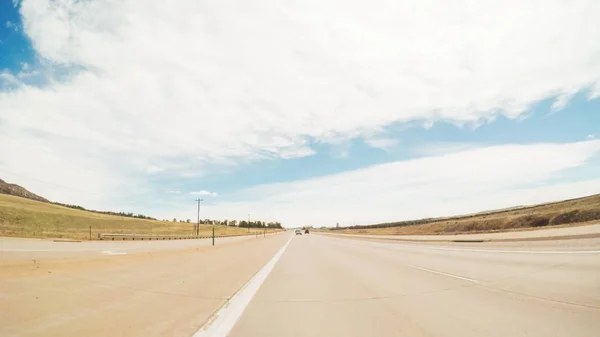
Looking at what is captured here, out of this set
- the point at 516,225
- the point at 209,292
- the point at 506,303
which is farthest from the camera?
the point at 516,225

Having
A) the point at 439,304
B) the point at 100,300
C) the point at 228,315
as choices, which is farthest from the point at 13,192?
the point at 439,304

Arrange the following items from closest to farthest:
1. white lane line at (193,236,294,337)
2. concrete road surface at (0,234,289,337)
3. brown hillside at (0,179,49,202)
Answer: concrete road surface at (0,234,289,337), white lane line at (193,236,294,337), brown hillside at (0,179,49,202)

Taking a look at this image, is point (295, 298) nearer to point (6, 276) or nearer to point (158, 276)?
point (158, 276)

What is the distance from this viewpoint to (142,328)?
17.6ft

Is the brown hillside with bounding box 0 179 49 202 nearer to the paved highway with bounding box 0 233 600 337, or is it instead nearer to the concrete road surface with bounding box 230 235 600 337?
the paved highway with bounding box 0 233 600 337

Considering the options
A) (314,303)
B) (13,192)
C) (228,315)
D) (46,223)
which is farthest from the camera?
(13,192)

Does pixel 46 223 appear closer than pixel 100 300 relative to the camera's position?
No

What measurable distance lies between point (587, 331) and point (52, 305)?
27.1 feet

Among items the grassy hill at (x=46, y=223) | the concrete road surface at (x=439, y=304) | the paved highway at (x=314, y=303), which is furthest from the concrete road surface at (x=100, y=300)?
the grassy hill at (x=46, y=223)

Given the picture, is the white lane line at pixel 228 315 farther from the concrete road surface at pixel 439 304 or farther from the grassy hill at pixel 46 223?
the grassy hill at pixel 46 223

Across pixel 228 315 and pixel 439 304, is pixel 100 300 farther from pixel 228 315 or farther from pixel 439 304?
pixel 439 304

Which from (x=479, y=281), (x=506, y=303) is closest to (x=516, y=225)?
(x=479, y=281)

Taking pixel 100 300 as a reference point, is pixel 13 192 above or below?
above

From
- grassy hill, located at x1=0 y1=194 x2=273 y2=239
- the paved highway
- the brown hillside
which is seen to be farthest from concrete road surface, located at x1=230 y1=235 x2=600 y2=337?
the brown hillside
